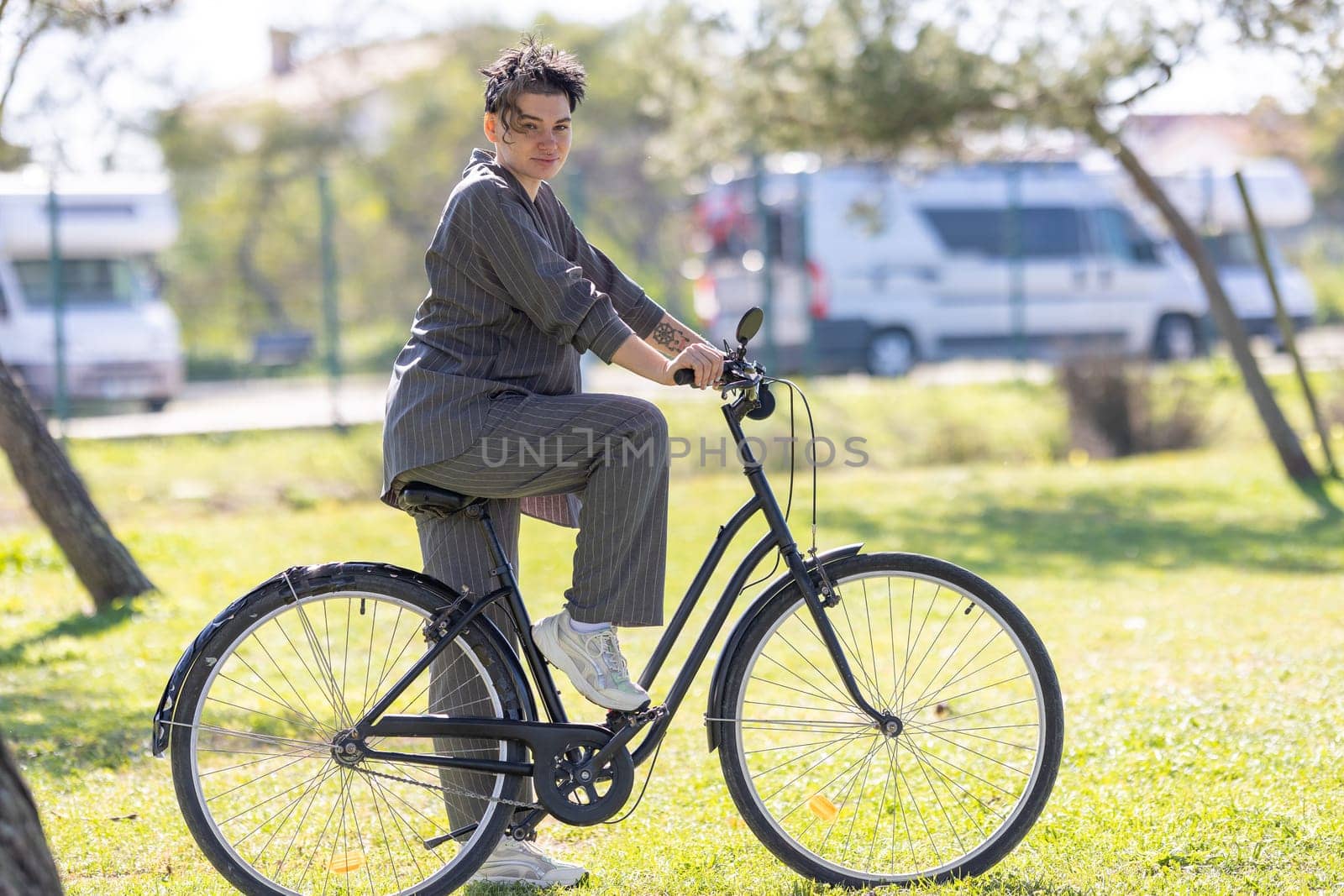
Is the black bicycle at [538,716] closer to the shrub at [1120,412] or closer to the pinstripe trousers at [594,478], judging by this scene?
the pinstripe trousers at [594,478]

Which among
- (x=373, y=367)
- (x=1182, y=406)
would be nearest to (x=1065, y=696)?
(x=1182, y=406)

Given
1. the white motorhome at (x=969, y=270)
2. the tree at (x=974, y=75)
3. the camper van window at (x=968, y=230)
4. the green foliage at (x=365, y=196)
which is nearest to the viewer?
the tree at (x=974, y=75)

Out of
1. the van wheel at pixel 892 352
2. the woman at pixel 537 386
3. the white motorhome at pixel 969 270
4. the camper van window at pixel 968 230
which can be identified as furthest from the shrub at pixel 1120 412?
the woman at pixel 537 386

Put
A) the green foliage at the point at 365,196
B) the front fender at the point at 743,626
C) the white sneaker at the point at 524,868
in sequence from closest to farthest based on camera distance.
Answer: the front fender at the point at 743,626 → the white sneaker at the point at 524,868 → the green foliage at the point at 365,196

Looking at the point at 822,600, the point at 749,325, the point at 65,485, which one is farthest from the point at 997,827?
the point at 65,485

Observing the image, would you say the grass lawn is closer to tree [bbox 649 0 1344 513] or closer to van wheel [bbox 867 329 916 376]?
tree [bbox 649 0 1344 513]

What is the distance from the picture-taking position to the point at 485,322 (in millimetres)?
3377

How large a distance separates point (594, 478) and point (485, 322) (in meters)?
0.42

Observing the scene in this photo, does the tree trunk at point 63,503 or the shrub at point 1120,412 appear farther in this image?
the shrub at point 1120,412

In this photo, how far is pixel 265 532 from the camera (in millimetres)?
9500

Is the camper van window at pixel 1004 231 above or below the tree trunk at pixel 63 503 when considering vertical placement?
above

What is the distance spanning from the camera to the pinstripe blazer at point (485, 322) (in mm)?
3271

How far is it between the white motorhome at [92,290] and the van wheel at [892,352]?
7827 mm

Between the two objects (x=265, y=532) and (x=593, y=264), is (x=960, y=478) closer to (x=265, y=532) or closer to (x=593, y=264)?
(x=265, y=532)
